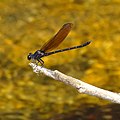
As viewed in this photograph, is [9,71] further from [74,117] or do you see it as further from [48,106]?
[74,117]

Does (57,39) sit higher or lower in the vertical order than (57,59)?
lower

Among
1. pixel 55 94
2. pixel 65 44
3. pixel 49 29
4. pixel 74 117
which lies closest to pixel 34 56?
pixel 74 117

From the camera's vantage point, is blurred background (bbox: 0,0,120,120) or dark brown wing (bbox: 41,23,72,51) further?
blurred background (bbox: 0,0,120,120)

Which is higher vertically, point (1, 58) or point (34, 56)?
point (1, 58)

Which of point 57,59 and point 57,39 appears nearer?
point 57,39

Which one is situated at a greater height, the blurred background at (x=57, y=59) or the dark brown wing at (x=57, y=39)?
the blurred background at (x=57, y=59)

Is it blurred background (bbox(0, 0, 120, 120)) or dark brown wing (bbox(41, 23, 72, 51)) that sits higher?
blurred background (bbox(0, 0, 120, 120))

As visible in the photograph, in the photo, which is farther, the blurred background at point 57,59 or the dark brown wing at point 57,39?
the blurred background at point 57,59

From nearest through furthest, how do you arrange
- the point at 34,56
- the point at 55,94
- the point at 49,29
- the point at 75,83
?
the point at 75,83 → the point at 34,56 → the point at 55,94 → the point at 49,29
